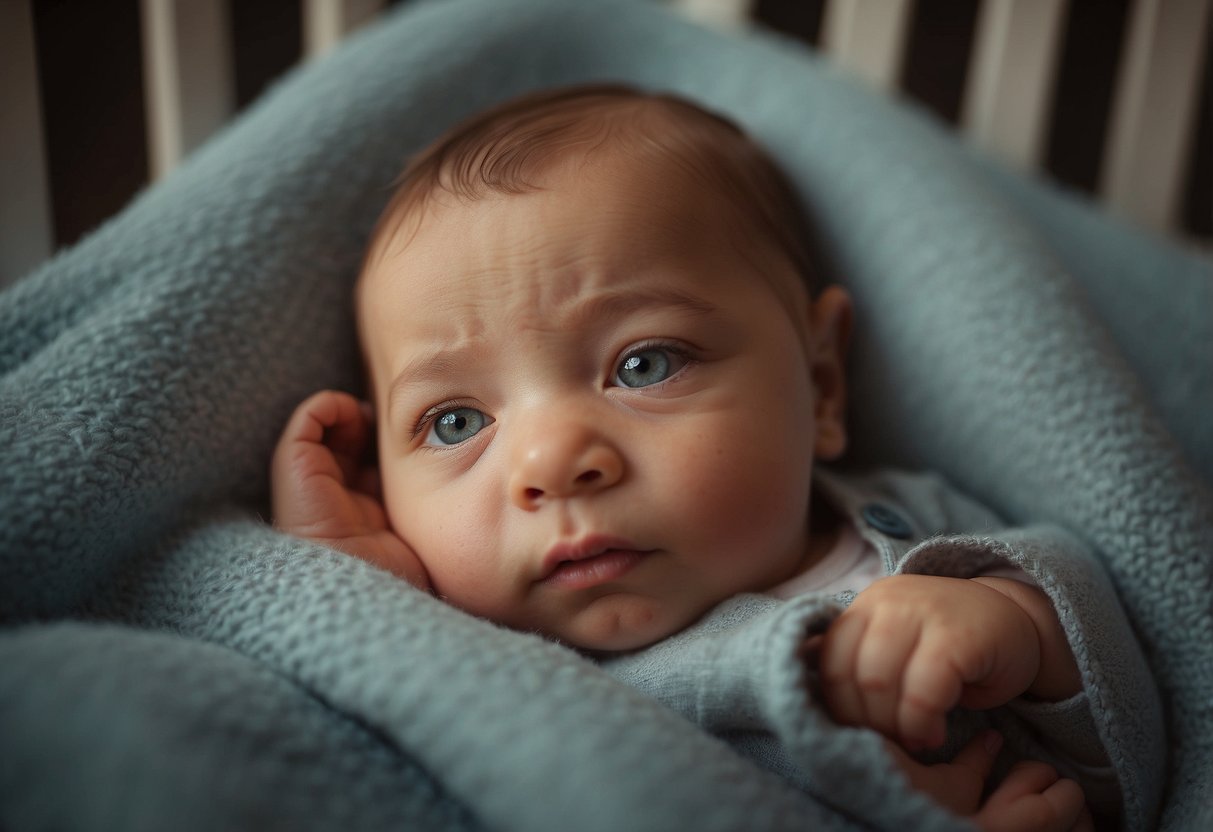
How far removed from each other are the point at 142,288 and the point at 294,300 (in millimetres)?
140

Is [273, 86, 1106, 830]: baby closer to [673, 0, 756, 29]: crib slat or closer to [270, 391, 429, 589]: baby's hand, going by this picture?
[270, 391, 429, 589]: baby's hand

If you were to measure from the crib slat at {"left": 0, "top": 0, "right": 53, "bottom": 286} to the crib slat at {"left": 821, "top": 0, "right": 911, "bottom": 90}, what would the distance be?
1.07 m

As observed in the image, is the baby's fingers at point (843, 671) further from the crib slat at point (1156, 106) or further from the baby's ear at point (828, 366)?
the crib slat at point (1156, 106)

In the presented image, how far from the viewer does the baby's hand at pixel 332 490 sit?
0.84 metres

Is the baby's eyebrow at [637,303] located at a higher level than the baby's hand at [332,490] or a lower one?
→ higher

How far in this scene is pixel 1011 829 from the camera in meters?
0.68

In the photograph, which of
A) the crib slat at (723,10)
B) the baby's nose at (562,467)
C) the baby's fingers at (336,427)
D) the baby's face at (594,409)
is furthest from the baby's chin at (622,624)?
the crib slat at (723,10)

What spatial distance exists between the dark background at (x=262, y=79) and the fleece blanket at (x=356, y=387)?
294 millimetres

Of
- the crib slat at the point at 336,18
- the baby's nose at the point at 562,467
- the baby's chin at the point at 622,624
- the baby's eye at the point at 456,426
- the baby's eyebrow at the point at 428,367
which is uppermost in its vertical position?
the crib slat at the point at 336,18

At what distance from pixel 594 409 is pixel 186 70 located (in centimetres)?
78

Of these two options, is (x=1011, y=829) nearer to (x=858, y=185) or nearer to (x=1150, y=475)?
(x=1150, y=475)

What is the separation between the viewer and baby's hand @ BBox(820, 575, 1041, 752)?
63cm

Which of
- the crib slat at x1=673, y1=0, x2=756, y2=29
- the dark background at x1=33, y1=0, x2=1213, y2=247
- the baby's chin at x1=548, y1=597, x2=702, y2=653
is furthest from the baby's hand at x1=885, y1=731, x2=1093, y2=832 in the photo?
the dark background at x1=33, y1=0, x2=1213, y2=247

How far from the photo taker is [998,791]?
713mm
